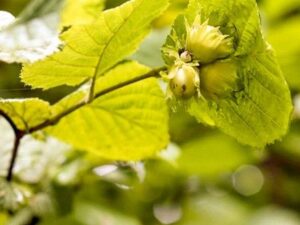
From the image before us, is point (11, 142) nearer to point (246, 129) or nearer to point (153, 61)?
point (153, 61)

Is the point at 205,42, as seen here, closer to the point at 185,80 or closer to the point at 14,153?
the point at 185,80

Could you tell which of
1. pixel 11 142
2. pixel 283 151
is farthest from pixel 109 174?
pixel 283 151

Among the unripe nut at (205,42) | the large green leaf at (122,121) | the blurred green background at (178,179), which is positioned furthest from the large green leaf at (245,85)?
the blurred green background at (178,179)

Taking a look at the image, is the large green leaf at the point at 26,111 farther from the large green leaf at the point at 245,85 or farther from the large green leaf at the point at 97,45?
the large green leaf at the point at 245,85

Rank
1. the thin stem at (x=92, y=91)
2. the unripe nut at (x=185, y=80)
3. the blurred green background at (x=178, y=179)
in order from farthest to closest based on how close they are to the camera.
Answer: the blurred green background at (x=178, y=179), the thin stem at (x=92, y=91), the unripe nut at (x=185, y=80)

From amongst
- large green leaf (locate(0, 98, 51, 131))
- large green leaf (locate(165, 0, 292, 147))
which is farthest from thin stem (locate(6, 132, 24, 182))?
large green leaf (locate(165, 0, 292, 147))
